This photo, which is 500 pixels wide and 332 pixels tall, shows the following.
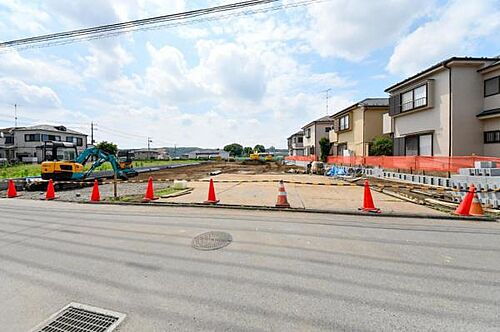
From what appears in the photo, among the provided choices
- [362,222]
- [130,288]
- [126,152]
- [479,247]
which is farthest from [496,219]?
[126,152]

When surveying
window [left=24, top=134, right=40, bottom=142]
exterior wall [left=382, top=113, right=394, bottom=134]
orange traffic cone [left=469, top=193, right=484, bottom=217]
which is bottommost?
orange traffic cone [left=469, top=193, right=484, bottom=217]

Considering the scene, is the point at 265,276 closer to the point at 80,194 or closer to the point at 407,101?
the point at 80,194

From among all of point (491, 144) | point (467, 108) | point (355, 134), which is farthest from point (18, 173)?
point (491, 144)

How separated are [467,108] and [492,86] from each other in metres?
1.63

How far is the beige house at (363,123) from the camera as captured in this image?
26.9m

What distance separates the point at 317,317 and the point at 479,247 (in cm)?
405

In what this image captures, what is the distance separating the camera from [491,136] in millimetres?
15297

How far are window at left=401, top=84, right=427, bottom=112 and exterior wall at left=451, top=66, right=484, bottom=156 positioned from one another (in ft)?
6.71

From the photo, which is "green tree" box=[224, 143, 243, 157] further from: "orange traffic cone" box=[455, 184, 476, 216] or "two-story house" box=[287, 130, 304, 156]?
"orange traffic cone" box=[455, 184, 476, 216]

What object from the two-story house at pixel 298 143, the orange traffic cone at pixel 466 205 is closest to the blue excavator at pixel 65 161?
the orange traffic cone at pixel 466 205

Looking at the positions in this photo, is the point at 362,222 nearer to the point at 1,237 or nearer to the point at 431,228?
the point at 431,228

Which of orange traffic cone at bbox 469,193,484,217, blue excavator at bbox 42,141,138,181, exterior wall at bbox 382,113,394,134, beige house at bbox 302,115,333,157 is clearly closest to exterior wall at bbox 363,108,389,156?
exterior wall at bbox 382,113,394,134

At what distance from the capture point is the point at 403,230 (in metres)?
5.78

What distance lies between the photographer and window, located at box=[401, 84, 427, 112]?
1800 centimetres
